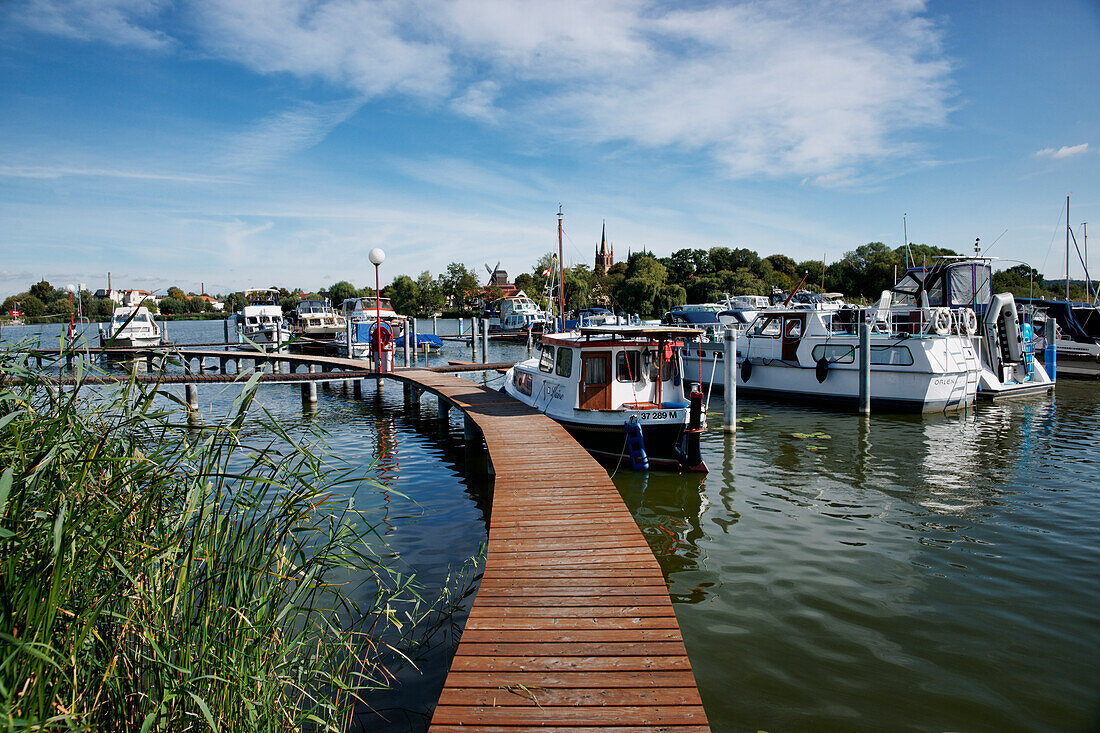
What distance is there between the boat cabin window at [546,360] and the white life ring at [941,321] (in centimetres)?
1360

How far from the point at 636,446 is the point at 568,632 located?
301 inches

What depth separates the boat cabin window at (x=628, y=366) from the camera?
13250 mm

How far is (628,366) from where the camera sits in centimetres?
1325

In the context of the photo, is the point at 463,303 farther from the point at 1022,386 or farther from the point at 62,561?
the point at 62,561

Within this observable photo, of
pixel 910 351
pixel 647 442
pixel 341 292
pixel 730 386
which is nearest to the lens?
pixel 647 442

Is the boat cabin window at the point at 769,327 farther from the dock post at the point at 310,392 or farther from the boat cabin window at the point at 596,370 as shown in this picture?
the dock post at the point at 310,392

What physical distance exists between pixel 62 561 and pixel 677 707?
3.67m

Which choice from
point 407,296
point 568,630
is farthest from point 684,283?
point 568,630

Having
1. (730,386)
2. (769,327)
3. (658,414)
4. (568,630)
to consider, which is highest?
(769,327)

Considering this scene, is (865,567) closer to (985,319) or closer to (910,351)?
(910,351)

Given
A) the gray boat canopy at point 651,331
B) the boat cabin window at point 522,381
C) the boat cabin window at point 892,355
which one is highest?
the gray boat canopy at point 651,331

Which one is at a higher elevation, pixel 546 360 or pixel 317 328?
pixel 317 328

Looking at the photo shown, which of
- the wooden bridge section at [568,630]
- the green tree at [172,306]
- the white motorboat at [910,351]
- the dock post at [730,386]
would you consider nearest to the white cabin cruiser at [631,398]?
the dock post at [730,386]

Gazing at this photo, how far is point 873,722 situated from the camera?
5082 millimetres
